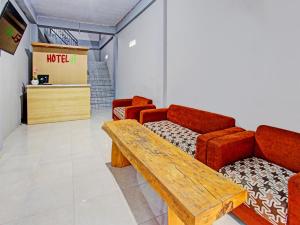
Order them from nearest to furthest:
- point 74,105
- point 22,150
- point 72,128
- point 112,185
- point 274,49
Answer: point 274,49
point 112,185
point 22,150
point 72,128
point 74,105

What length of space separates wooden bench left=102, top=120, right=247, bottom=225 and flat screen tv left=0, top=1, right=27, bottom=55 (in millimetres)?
2791

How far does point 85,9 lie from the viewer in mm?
5516

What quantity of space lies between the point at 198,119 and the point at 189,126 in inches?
9.4

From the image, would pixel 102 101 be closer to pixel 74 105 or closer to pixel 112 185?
pixel 74 105

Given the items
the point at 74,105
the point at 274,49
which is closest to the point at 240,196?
the point at 274,49

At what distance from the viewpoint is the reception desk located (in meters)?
5.05

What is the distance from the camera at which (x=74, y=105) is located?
5.53 m

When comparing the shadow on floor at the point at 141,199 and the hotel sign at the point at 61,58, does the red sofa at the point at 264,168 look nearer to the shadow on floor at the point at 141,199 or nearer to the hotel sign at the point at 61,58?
the shadow on floor at the point at 141,199

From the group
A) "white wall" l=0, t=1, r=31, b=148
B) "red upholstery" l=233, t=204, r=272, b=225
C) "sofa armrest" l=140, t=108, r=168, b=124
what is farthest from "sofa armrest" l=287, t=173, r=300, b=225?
"white wall" l=0, t=1, r=31, b=148

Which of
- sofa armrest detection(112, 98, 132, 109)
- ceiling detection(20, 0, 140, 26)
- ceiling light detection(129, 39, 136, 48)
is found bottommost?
sofa armrest detection(112, 98, 132, 109)

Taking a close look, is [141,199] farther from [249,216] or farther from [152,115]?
[152,115]

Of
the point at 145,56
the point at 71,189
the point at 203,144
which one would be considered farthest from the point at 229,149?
the point at 145,56

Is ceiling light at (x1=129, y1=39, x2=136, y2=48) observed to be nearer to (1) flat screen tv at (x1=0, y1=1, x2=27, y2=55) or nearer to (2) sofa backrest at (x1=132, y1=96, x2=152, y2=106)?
(2) sofa backrest at (x1=132, y1=96, x2=152, y2=106)

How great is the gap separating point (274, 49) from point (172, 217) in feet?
6.29
